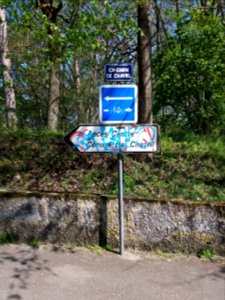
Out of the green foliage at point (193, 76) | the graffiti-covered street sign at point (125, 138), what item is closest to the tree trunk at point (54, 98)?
the green foliage at point (193, 76)

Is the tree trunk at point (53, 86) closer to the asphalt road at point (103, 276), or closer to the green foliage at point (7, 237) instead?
the green foliage at point (7, 237)

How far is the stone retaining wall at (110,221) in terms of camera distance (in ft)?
12.5

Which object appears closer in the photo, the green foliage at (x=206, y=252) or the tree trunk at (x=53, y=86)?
the green foliage at (x=206, y=252)

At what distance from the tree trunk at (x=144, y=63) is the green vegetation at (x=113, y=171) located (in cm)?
96

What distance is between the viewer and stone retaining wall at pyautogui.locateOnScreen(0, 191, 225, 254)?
381cm

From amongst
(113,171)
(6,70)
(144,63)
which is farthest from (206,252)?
(6,70)

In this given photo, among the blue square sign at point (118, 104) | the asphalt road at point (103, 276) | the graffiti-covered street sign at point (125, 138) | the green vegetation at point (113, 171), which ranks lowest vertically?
the asphalt road at point (103, 276)

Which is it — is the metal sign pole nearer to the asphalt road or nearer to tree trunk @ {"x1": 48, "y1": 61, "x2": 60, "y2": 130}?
the asphalt road

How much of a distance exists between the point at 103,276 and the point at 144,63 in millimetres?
4083

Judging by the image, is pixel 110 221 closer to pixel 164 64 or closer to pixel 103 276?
pixel 103 276

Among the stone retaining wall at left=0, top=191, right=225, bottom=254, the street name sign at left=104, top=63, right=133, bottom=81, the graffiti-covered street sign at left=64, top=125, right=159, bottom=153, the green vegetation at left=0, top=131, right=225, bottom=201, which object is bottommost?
the stone retaining wall at left=0, top=191, right=225, bottom=254

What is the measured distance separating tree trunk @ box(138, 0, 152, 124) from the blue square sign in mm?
2409

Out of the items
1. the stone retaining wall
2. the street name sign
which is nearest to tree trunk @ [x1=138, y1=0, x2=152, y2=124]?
the street name sign

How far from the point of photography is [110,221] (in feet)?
13.1
